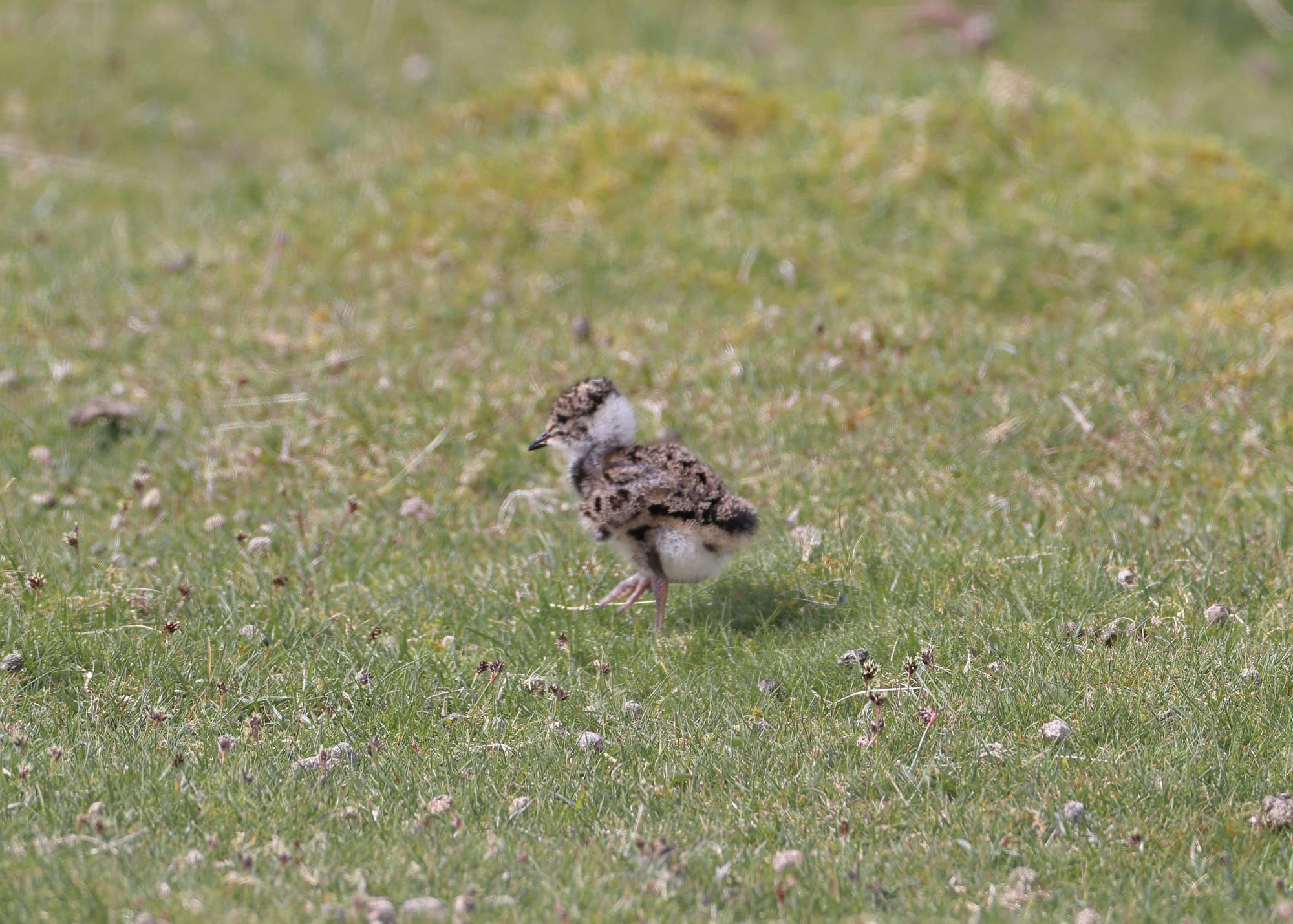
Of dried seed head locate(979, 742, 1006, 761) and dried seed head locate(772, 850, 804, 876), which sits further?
dried seed head locate(979, 742, 1006, 761)

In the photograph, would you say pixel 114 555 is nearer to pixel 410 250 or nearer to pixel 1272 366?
pixel 410 250

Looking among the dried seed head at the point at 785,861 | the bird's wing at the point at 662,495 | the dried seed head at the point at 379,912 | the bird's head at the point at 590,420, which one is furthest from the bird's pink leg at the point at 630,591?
the dried seed head at the point at 379,912

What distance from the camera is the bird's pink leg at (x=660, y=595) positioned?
7.64 metres

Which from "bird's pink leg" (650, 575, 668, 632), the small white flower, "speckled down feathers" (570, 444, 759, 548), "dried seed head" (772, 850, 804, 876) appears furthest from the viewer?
the small white flower

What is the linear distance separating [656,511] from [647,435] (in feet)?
7.97

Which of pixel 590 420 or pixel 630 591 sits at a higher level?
pixel 590 420

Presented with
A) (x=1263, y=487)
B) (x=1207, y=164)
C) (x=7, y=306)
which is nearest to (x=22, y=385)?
(x=7, y=306)

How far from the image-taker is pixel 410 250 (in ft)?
42.2

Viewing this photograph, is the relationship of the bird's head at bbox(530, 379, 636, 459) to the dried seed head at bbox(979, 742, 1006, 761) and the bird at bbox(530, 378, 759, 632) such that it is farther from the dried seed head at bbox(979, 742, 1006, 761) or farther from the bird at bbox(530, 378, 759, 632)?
the dried seed head at bbox(979, 742, 1006, 761)

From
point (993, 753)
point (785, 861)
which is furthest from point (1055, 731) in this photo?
point (785, 861)

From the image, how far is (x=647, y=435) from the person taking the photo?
9.97 metres

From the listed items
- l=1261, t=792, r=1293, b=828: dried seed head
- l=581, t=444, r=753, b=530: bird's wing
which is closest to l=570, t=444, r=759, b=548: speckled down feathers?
l=581, t=444, r=753, b=530: bird's wing

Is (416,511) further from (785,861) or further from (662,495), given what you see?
(785,861)

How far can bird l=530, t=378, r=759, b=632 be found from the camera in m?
7.46
